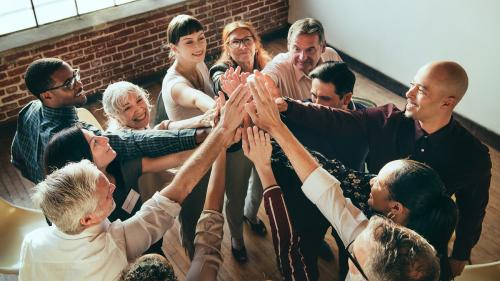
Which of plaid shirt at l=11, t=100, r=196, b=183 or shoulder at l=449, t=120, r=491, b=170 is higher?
plaid shirt at l=11, t=100, r=196, b=183

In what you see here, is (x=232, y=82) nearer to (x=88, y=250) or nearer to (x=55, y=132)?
(x=55, y=132)

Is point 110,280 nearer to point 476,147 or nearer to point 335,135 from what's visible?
point 335,135

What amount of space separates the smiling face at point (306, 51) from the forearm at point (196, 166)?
1.12 meters

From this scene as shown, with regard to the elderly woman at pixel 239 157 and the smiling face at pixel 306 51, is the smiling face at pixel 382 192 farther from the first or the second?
the smiling face at pixel 306 51

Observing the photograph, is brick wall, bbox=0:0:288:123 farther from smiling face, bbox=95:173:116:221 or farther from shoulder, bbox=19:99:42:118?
smiling face, bbox=95:173:116:221

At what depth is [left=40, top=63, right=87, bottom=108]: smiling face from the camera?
99.2 inches

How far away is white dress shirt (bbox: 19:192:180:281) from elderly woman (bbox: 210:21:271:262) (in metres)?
0.98

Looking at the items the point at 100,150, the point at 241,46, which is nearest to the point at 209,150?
the point at 100,150

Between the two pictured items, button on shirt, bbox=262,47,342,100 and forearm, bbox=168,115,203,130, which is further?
button on shirt, bbox=262,47,342,100

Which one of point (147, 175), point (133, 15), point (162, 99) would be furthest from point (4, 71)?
point (147, 175)

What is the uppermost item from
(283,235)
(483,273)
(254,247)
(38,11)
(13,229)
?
(38,11)

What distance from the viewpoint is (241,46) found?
119 inches

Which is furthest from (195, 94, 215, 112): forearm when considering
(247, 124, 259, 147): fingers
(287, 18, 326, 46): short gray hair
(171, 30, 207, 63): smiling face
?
(287, 18, 326, 46): short gray hair

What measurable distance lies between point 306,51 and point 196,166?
139 cm
